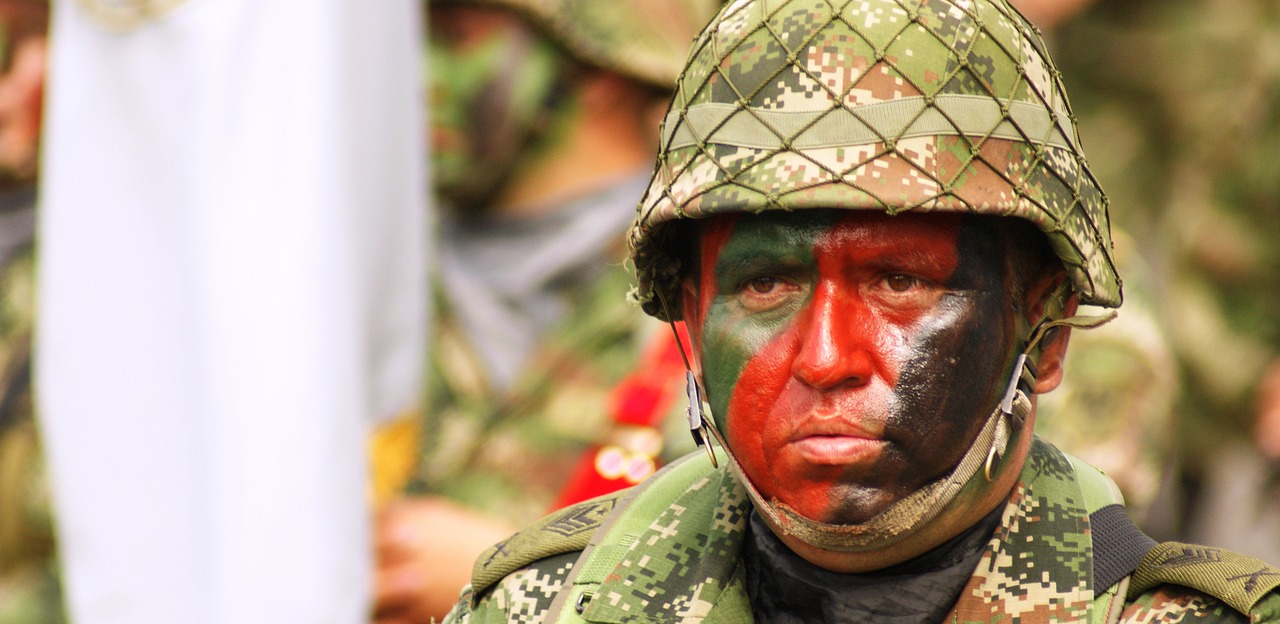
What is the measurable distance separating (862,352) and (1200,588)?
0.52 metres

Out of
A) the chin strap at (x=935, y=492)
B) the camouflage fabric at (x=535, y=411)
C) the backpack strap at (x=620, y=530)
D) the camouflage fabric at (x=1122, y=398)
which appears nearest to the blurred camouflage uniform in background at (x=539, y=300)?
the camouflage fabric at (x=535, y=411)

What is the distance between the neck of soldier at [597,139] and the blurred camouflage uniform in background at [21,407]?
1.35m

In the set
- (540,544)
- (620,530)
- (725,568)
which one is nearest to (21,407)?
(540,544)

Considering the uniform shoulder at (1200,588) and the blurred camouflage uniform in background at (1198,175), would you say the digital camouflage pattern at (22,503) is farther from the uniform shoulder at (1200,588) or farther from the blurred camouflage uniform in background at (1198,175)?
the uniform shoulder at (1200,588)

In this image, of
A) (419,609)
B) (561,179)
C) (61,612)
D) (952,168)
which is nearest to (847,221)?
(952,168)

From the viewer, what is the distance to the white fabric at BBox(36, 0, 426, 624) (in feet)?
13.8

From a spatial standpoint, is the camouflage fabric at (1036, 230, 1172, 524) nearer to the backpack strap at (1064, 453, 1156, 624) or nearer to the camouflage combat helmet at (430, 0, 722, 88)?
the camouflage combat helmet at (430, 0, 722, 88)

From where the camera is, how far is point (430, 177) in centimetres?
528

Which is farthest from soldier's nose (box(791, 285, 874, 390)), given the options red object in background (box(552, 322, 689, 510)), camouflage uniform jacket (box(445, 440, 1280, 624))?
red object in background (box(552, 322, 689, 510))

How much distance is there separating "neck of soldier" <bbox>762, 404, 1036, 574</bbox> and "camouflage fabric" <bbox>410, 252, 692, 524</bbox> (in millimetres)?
2226

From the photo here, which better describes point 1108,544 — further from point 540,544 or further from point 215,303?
point 215,303

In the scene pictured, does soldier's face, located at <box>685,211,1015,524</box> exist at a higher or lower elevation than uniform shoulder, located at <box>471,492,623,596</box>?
higher

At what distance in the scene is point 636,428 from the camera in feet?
14.5

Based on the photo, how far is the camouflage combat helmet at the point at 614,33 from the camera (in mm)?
5094
